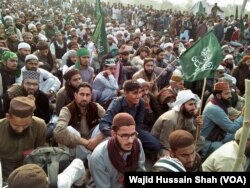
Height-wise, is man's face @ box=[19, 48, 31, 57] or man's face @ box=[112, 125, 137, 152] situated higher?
man's face @ box=[19, 48, 31, 57]

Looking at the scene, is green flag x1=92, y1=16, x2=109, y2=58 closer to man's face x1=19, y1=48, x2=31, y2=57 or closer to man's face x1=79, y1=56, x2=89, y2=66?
man's face x1=79, y1=56, x2=89, y2=66

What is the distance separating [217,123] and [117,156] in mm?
1966

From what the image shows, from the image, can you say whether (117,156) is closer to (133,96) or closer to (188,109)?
(133,96)

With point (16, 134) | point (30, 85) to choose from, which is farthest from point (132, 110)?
point (16, 134)

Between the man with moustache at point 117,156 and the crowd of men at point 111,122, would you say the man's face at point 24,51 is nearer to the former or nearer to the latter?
the crowd of men at point 111,122

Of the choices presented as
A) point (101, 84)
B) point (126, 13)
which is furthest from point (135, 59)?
point (126, 13)

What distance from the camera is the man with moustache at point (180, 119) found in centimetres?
490

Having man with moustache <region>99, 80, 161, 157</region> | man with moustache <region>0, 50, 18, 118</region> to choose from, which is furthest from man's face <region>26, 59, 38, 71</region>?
man with moustache <region>99, 80, 161, 157</region>

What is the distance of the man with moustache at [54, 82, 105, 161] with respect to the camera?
4.46m

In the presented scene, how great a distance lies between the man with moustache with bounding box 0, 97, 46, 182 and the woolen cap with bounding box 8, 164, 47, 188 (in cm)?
122

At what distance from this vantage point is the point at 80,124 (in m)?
4.79

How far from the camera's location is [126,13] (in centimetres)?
2631

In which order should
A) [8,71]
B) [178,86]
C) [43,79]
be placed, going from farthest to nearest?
[43,79]
[178,86]
[8,71]

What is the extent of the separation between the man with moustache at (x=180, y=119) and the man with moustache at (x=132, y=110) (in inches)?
5.0
